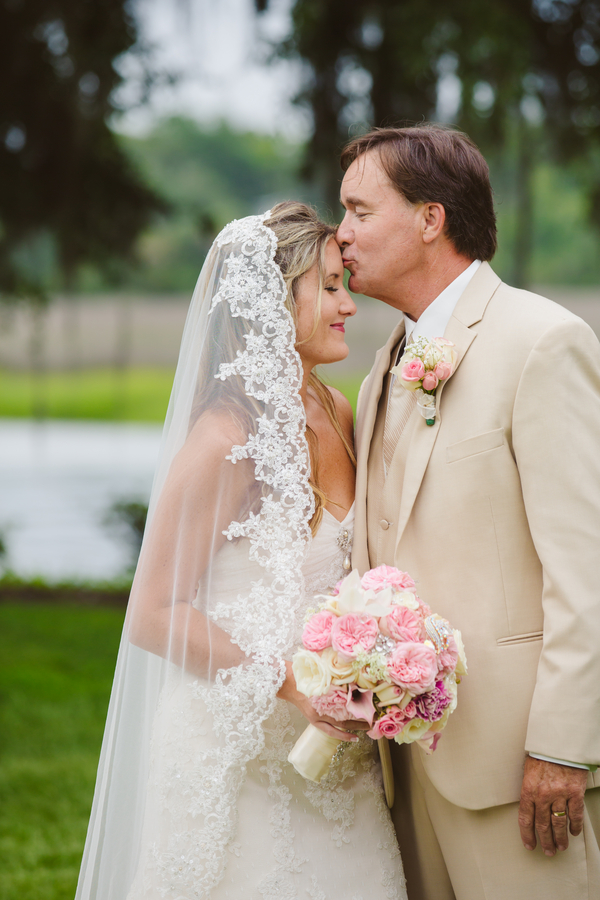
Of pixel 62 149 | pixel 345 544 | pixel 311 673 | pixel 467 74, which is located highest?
Result: pixel 467 74

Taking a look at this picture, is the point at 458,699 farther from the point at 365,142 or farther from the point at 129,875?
the point at 365,142

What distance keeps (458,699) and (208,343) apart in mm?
1140

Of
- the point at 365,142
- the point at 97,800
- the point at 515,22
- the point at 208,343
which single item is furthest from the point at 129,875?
the point at 515,22

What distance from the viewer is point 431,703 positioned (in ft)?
6.29

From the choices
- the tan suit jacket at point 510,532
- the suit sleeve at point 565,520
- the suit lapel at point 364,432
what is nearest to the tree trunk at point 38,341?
the suit lapel at point 364,432

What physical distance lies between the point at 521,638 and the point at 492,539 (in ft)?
0.84

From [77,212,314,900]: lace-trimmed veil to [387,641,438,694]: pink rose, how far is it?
399mm

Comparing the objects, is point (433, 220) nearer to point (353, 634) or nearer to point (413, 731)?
point (353, 634)

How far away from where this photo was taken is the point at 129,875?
2209 mm

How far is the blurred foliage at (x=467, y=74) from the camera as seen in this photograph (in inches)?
213

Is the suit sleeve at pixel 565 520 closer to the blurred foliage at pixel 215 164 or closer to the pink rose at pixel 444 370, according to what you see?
the pink rose at pixel 444 370

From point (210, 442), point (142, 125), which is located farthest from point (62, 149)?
point (210, 442)

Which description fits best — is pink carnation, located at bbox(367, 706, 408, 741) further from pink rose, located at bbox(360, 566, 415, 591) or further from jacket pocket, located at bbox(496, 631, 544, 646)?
jacket pocket, located at bbox(496, 631, 544, 646)

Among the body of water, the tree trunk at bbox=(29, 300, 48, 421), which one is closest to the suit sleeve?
the body of water
